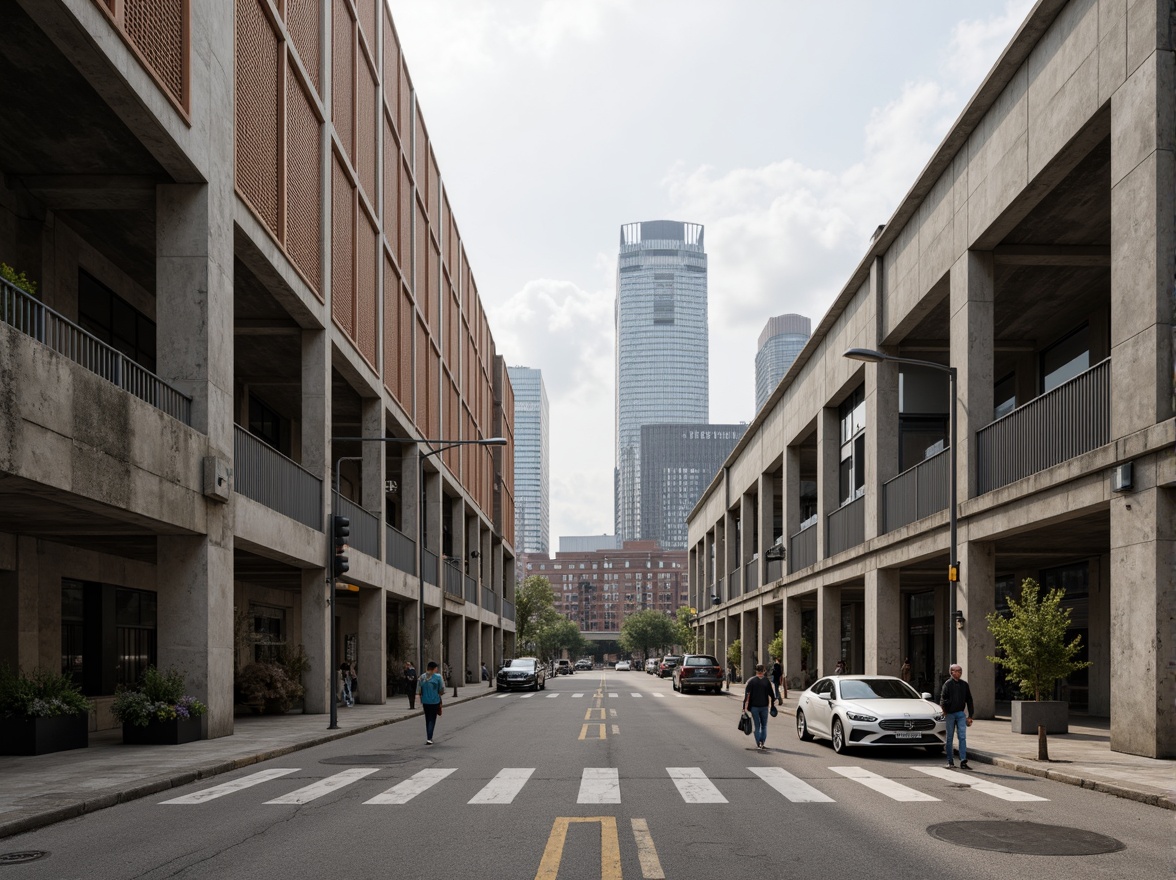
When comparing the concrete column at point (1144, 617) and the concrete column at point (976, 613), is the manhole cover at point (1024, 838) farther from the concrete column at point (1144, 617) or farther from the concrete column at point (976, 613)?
the concrete column at point (976, 613)

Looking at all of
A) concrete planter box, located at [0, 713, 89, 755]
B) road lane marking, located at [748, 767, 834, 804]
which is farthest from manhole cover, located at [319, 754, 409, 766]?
road lane marking, located at [748, 767, 834, 804]

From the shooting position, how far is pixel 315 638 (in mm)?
30578

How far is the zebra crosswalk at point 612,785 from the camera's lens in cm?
1359

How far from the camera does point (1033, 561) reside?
108 feet

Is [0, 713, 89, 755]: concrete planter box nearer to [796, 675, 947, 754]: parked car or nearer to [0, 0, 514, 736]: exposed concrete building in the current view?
[0, 0, 514, 736]: exposed concrete building

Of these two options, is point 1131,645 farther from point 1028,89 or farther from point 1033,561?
point 1033,561

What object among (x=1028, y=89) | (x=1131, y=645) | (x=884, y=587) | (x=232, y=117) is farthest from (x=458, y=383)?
(x=1131, y=645)

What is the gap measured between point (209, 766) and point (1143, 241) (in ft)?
55.2

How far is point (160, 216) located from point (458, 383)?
39.0 meters

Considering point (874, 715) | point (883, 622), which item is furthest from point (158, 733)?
point (883, 622)

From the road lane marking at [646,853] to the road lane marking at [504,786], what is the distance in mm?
2436

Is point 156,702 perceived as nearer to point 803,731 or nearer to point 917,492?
point 803,731

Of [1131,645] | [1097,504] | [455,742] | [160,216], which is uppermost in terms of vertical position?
[160,216]

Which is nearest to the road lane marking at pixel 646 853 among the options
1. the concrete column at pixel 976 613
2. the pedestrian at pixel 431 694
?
the pedestrian at pixel 431 694
